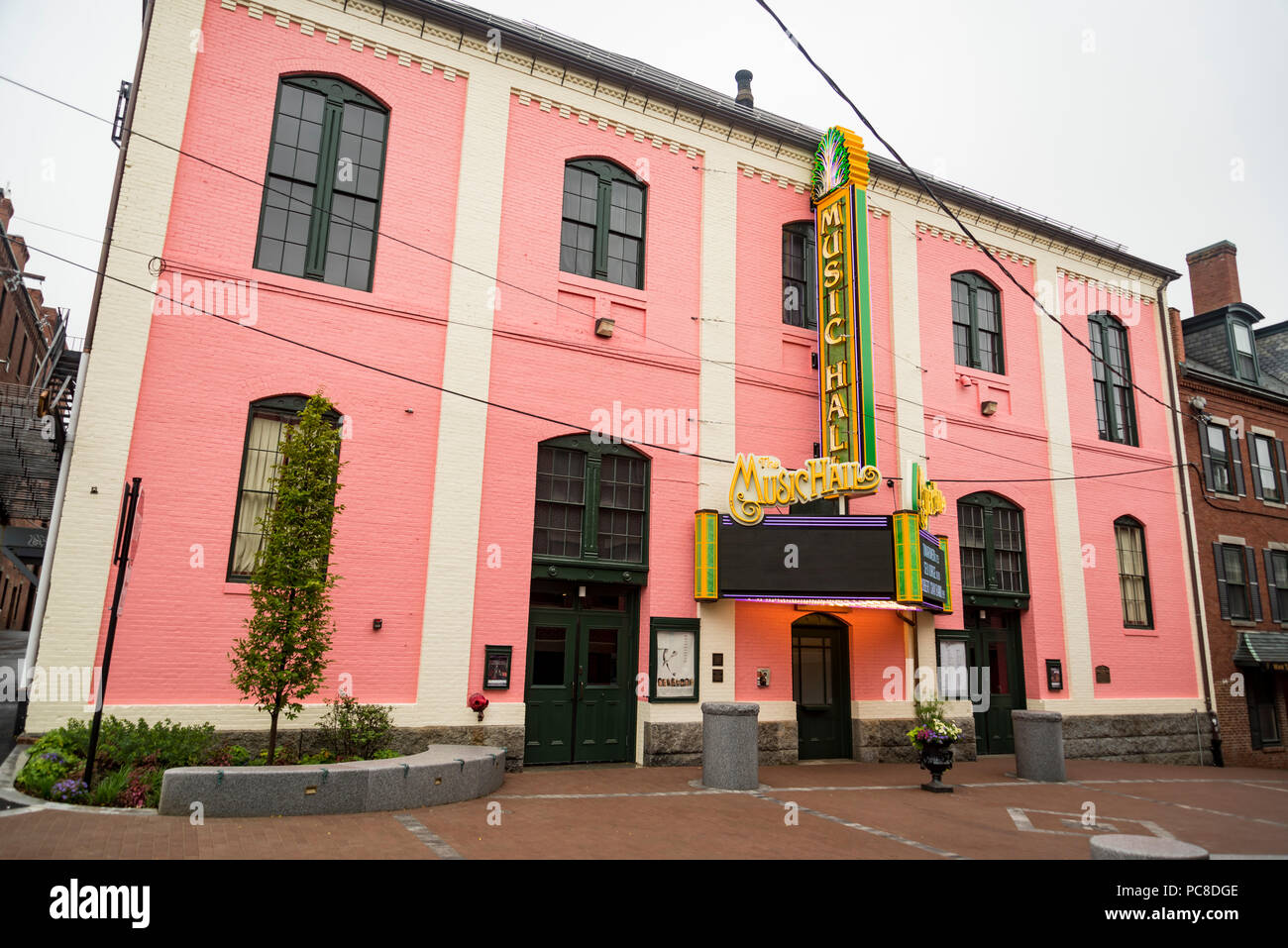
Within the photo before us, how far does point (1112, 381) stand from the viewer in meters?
20.7

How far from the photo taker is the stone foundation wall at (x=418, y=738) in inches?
421

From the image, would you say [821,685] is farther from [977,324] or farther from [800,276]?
[977,324]

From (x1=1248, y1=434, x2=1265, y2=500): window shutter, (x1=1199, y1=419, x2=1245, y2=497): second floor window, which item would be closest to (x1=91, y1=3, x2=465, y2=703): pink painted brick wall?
(x1=1199, y1=419, x2=1245, y2=497): second floor window

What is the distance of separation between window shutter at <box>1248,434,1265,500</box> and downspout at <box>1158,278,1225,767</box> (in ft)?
9.19

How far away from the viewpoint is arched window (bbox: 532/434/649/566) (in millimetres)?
13523

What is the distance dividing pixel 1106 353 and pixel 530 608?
17179mm

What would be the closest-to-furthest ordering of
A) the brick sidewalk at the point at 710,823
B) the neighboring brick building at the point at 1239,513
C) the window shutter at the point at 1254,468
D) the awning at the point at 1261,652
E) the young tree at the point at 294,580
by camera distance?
1. the brick sidewalk at the point at 710,823
2. the young tree at the point at 294,580
3. the awning at the point at 1261,652
4. the neighboring brick building at the point at 1239,513
5. the window shutter at the point at 1254,468

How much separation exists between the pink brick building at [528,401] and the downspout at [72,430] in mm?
168

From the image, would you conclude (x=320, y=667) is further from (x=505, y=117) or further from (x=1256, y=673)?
(x=1256, y=673)

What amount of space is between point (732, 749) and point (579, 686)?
319 centimetres

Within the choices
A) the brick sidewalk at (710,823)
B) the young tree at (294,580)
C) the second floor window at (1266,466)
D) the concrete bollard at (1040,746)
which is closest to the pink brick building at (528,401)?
the young tree at (294,580)

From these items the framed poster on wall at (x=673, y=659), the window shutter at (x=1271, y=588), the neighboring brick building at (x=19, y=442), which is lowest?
the framed poster on wall at (x=673, y=659)

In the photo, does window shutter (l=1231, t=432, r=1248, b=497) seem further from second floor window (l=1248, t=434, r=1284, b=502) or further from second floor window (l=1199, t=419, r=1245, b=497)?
second floor window (l=1248, t=434, r=1284, b=502)

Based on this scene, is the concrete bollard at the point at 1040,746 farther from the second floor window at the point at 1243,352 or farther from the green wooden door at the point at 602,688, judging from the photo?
the second floor window at the point at 1243,352
